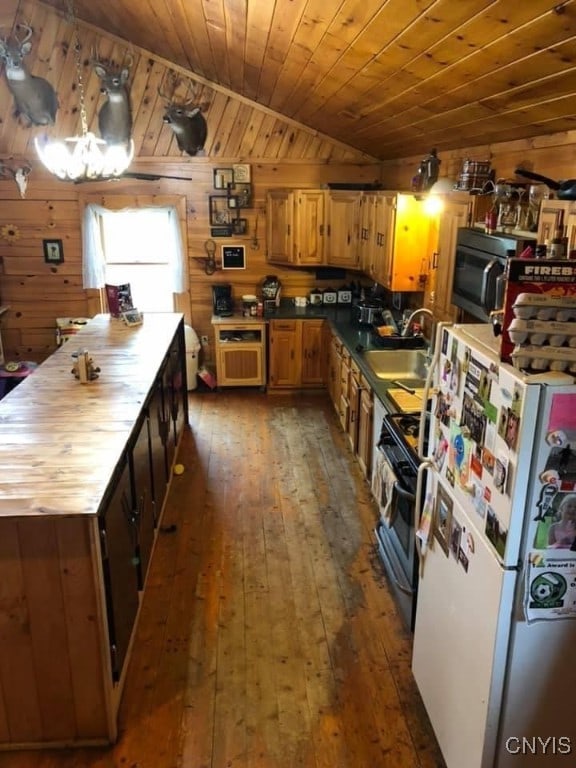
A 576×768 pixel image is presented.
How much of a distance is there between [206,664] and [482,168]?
2.80 meters

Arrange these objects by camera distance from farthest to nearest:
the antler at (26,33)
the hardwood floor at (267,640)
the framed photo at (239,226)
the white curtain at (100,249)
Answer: the framed photo at (239,226) < the white curtain at (100,249) < the antler at (26,33) < the hardwood floor at (267,640)

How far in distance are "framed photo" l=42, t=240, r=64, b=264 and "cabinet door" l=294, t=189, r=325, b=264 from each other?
2.43m

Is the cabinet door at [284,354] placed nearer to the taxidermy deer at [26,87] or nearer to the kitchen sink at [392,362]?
the kitchen sink at [392,362]

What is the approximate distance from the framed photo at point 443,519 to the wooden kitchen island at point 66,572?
1234 mm

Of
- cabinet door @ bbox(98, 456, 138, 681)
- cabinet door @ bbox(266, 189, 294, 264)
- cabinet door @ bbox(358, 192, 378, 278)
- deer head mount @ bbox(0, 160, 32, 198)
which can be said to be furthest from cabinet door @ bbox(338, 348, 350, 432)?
deer head mount @ bbox(0, 160, 32, 198)

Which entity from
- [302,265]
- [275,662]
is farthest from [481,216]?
[302,265]

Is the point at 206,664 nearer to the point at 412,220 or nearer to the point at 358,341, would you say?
the point at 358,341

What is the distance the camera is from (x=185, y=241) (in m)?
6.26

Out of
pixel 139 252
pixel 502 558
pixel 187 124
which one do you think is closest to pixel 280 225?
pixel 187 124

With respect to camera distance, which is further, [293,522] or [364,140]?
[364,140]

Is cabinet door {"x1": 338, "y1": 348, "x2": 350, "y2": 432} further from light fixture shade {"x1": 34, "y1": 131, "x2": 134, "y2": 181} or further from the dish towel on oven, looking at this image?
light fixture shade {"x1": 34, "y1": 131, "x2": 134, "y2": 181}

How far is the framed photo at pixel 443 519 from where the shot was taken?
210 cm

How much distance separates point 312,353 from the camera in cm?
610

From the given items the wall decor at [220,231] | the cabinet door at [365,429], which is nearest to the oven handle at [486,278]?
the cabinet door at [365,429]
